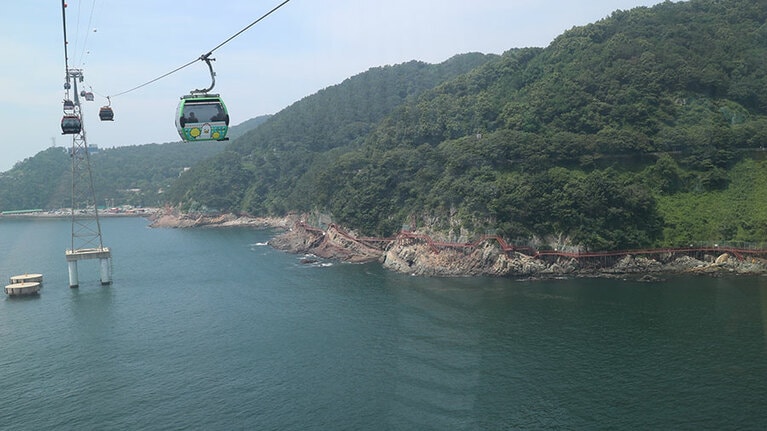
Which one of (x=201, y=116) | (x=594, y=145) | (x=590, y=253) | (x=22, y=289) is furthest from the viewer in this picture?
(x=594, y=145)

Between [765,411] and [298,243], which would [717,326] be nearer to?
[765,411]

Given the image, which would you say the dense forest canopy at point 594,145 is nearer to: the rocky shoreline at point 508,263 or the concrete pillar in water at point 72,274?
the rocky shoreline at point 508,263

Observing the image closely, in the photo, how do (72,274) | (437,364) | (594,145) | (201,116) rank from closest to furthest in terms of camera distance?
(201,116)
(437,364)
(72,274)
(594,145)

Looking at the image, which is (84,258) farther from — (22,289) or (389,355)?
(389,355)

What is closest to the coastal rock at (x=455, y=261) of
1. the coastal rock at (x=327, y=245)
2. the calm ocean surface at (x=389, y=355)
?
the calm ocean surface at (x=389, y=355)

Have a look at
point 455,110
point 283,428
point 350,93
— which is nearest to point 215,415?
point 283,428

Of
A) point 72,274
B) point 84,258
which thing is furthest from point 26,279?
point 84,258
